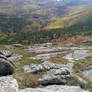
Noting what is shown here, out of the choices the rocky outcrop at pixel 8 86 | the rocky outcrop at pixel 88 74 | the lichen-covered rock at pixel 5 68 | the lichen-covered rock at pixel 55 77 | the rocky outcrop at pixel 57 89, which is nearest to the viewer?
the rocky outcrop at pixel 8 86

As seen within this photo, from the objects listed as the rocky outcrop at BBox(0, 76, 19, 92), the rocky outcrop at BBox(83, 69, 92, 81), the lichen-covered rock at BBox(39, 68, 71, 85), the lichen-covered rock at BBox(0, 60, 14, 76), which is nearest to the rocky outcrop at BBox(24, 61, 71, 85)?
the lichen-covered rock at BBox(39, 68, 71, 85)

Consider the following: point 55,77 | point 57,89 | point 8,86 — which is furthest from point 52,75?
point 8,86

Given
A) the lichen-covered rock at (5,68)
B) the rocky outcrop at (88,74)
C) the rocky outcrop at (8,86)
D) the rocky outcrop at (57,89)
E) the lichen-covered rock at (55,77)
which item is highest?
the lichen-covered rock at (5,68)

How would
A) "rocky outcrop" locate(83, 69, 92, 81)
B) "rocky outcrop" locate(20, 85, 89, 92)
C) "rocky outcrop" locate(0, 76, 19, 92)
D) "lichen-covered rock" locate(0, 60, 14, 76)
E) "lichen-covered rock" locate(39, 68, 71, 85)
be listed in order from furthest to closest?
"rocky outcrop" locate(83, 69, 92, 81) < "lichen-covered rock" locate(0, 60, 14, 76) < "lichen-covered rock" locate(39, 68, 71, 85) < "rocky outcrop" locate(20, 85, 89, 92) < "rocky outcrop" locate(0, 76, 19, 92)

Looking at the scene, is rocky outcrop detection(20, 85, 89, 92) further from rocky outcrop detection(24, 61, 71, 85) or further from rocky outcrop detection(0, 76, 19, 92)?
rocky outcrop detection(0, 76, 19, 92)

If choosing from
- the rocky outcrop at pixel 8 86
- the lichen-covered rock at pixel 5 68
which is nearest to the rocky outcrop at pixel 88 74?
the rocky outcrop at pixel 8 86

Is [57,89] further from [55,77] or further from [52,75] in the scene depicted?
[52,75]

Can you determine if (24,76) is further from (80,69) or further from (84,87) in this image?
(80,69)

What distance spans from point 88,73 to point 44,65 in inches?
257

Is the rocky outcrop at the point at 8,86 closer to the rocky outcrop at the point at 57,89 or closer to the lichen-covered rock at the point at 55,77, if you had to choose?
the rocky outcrop at the point at 57,89

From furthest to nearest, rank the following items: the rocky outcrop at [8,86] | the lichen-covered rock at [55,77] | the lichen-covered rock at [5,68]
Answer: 1. the lichen-covered rock at [5,68]
2. the lichen-covered rock at [55,77]
3. the rocky outcrop at [8,86]

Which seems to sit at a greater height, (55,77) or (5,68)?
(5,68)

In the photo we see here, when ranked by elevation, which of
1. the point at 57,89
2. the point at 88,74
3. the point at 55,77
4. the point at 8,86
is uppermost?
the point at 8,86

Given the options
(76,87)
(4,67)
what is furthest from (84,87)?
(4,67)
